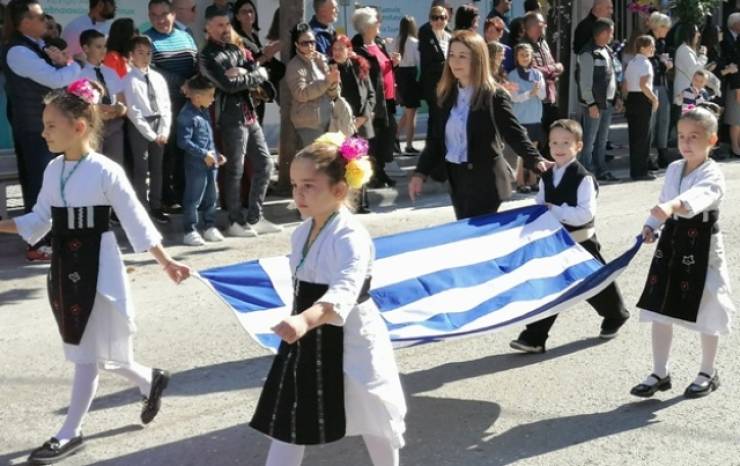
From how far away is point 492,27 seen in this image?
1381 cm

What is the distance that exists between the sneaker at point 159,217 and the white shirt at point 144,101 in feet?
2.73

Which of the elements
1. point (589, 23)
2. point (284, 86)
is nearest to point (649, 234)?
point (284, 86)

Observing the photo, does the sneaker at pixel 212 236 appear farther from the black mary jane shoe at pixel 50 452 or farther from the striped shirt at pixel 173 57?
the black mary jane shoe at pixel 50 452

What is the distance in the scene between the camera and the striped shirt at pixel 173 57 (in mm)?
11086

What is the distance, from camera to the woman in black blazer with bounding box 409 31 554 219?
7070 millimetres

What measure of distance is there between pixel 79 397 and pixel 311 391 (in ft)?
4.80

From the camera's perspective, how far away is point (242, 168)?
11016mm

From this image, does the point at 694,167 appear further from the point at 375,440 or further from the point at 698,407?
the point at 375,440

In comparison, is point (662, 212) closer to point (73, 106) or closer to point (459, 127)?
point (459, 127)

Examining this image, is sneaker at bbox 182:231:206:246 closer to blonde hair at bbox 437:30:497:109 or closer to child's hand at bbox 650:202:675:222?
blonde hair at bbox 437:30:497:109

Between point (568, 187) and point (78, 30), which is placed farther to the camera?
point (78, 30)

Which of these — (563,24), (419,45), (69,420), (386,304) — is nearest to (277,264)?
(386,304)

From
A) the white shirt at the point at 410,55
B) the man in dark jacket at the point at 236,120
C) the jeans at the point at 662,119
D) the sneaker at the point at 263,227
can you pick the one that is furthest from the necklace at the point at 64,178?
the jeans at the point at 662,119

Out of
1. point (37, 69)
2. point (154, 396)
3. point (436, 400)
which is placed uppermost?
point (37, 69)
